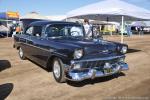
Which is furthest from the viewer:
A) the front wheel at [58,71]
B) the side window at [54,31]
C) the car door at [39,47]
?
the side window at [54,31]

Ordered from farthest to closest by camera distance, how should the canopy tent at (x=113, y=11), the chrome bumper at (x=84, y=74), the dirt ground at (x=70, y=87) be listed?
the canopy tent at (x=113, y=11) → the chrome bumper at (x=84, y=74) → the dirt ground at (x=70, y=87)

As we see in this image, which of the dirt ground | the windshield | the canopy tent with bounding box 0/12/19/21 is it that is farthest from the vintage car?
the canopy tent with bounding box 0/12/19/21

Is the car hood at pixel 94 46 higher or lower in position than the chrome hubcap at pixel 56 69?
higher

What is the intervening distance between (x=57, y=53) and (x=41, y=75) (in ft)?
4.66

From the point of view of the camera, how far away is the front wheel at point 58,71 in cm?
675

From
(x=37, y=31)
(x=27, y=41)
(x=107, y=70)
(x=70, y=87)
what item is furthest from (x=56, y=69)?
(x=27, y=41)

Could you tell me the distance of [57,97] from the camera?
233 inches

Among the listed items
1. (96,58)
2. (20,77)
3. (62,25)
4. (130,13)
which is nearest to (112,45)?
(96,58)

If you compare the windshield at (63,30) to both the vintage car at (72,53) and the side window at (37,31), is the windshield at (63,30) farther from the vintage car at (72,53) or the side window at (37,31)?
the side window at (37,31)

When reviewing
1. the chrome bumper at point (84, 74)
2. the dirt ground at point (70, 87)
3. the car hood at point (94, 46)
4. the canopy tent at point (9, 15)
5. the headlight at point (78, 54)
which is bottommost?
the dirt ground at point (70, 87)

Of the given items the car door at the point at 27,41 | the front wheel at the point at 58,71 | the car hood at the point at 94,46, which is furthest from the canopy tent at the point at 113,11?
the front wheel at the point at 58,71

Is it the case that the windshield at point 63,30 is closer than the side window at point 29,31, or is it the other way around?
the windshield at point 63,30

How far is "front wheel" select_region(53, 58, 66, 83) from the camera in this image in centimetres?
675

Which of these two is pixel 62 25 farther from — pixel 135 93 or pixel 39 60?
pixel 135 93
